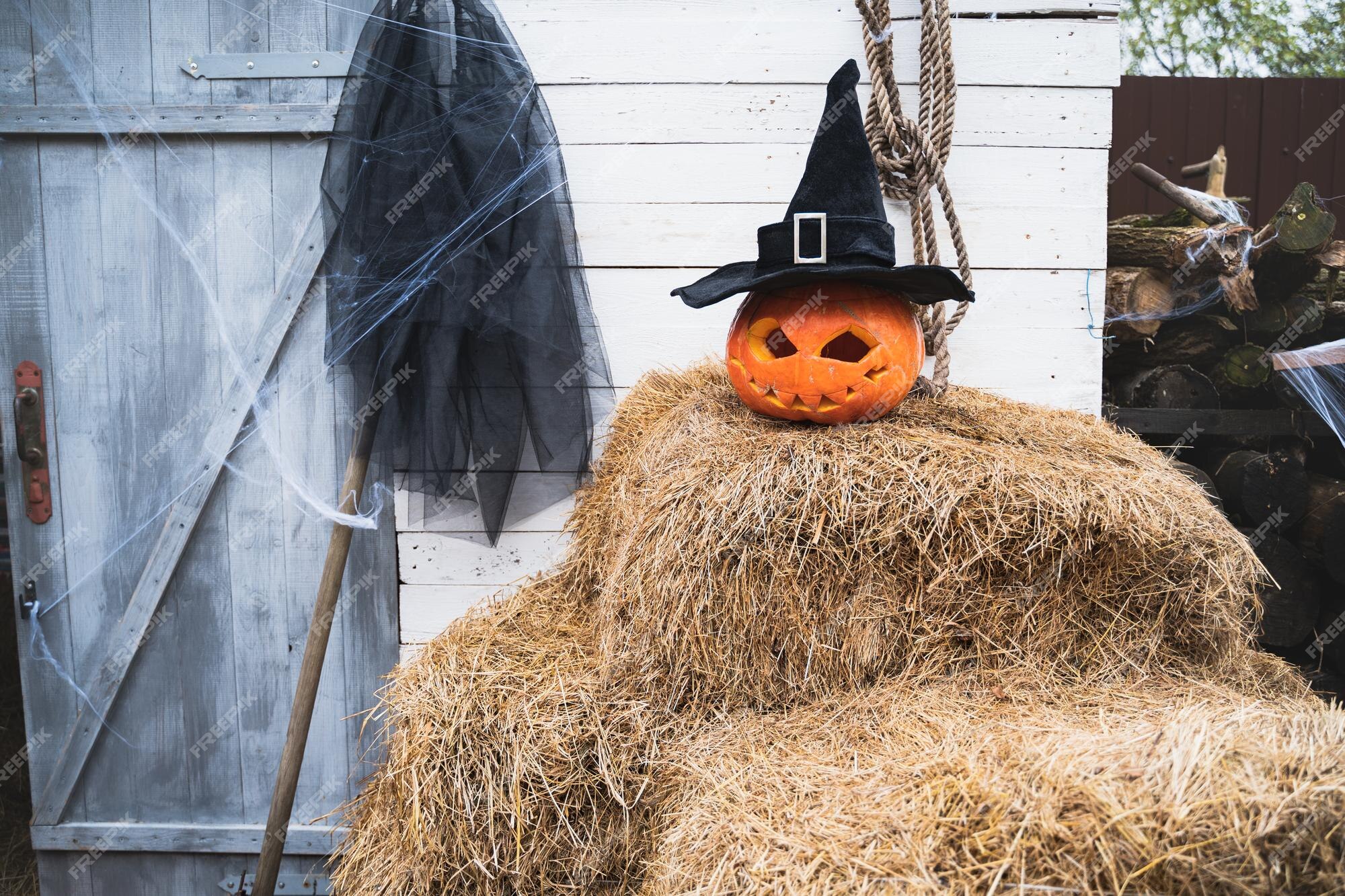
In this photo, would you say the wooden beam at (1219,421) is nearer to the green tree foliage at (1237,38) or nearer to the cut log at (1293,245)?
the cut log at (1293,245)

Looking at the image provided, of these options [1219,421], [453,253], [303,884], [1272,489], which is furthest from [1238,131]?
[303,884]

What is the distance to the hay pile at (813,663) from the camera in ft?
4.16

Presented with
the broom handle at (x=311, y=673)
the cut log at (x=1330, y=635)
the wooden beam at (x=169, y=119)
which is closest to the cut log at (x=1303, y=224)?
the cut log at (x=1330, y=635)

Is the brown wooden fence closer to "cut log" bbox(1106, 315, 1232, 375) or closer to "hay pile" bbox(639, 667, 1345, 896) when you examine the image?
"cut log" bbox(1106, 315, 1232, 375)

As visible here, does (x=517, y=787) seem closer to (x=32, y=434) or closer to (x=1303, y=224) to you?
(x=32, y=434)

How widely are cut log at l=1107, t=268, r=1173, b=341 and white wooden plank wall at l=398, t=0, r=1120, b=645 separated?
22.2 inches

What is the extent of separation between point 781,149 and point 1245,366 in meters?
1.87

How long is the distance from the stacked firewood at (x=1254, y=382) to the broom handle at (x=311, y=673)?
7.91 feet

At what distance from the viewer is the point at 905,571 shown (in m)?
1.43

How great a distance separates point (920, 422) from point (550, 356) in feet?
3.17

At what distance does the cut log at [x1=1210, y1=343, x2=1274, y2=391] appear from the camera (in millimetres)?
2801

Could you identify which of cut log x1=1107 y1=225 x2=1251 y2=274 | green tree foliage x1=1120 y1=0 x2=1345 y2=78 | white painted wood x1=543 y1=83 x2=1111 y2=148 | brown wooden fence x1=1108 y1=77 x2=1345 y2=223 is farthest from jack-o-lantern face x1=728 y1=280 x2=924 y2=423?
green tree foliage x1=1120 y1=0 x2=1345 y2=78

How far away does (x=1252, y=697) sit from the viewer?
141 centimetres

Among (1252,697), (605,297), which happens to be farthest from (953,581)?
(605,297)
